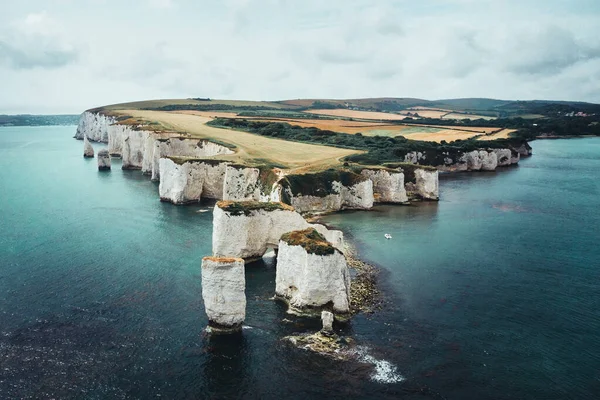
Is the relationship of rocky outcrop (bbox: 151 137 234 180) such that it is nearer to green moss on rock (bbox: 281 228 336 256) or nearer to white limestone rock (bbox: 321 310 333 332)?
green moss on rock (bbox: 281 228 336 256)

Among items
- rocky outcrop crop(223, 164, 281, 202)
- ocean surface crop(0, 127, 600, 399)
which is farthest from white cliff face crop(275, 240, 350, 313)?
rocky outcrop crop(223, 164, 281, 202)

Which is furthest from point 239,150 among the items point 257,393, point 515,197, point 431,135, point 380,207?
point 431,135

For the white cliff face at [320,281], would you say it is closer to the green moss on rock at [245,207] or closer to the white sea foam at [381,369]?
the white sea foam at [381,369]

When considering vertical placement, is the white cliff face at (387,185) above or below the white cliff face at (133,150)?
below

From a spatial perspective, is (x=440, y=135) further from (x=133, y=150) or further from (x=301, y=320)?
(x=301, y=320)

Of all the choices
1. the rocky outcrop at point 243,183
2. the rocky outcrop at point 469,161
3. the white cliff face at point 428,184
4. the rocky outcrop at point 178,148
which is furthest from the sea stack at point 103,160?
the rocky outcrop at point 469,161

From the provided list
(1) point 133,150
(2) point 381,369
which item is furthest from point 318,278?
(1) point 133,150
